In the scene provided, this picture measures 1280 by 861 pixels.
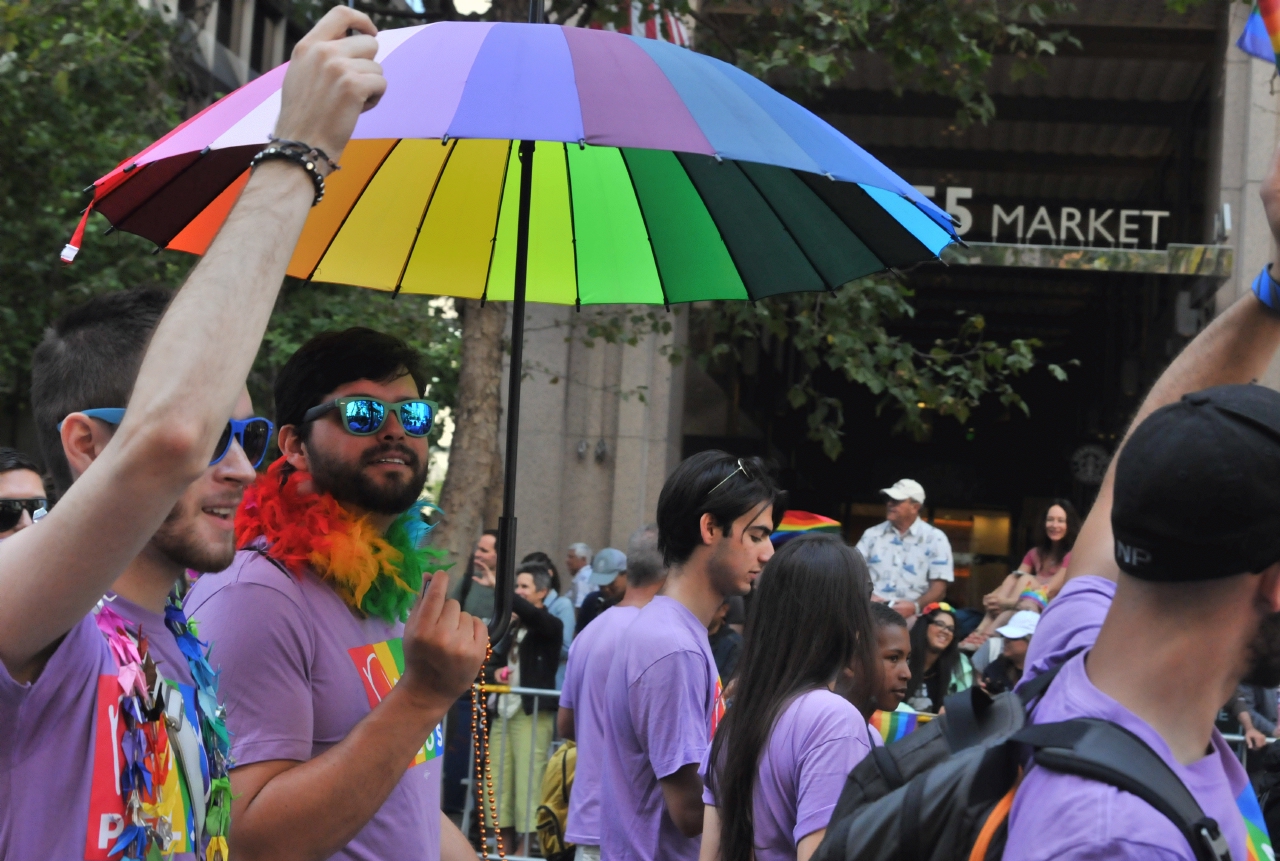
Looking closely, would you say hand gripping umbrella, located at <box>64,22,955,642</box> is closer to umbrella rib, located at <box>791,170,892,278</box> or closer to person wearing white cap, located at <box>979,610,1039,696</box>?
umbrella rib, located at <box>791,170,892,278</box>

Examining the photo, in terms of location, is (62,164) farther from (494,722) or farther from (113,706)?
(113,706)

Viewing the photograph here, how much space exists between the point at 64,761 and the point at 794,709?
189 centimetres

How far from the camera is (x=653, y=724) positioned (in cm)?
384

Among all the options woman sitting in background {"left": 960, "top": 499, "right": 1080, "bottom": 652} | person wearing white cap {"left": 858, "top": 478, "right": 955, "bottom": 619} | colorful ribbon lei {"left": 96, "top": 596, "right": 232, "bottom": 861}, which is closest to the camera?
colorful ribbon lei {"left": 96, "top": 596, "right": 232, "bottom": 861}

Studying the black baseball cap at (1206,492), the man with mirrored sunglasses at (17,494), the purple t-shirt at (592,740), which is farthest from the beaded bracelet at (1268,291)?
the man with mirrored sunglasses at (17,494)

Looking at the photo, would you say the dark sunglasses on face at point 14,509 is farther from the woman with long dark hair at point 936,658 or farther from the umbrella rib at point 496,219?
the woman with long dark hair at point 936,658

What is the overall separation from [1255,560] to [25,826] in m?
1.64

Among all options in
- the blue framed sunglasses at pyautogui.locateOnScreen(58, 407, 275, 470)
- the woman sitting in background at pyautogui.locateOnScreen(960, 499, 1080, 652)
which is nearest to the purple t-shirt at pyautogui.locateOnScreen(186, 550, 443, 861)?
the blue framed sunglasses at pyautogui.locateOnScreen(58, 407, 275, 470)

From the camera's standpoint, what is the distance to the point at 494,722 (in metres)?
9.36

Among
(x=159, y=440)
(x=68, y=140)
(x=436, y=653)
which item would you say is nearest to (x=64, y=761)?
(x=159, y=440)

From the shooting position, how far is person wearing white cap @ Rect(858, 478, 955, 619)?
10.6 meters

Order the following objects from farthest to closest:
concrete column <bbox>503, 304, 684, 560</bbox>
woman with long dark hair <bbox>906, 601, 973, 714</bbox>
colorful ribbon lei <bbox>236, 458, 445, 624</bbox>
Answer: concrete column <bbox>503, 304, 684, 560</bbox> → woman with long dark hair <bbox>906, 601, 973, 714</bbox> → colorful ribbon lei <bbox>236, 458, 445, 624</bbox>

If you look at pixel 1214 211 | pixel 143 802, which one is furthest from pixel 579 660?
pixel 1214 211

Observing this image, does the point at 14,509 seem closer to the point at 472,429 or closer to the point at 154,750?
the point at 154,750
